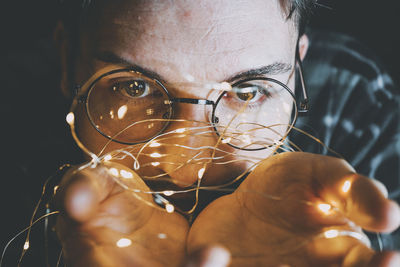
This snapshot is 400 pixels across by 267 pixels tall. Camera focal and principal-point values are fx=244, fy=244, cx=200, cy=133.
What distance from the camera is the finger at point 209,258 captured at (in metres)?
0.50

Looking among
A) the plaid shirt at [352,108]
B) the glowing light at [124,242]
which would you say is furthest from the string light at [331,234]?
the plaid shirt at [352,108]

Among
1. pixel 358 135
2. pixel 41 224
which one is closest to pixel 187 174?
pixel 41 224

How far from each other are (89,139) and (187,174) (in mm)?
523

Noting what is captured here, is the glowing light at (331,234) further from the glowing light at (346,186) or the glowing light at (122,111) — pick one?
the glowing light at (122,111)

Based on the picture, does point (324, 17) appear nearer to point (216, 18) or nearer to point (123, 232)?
point (216, 18)

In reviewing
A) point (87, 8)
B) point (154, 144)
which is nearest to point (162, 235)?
point (154, 144)

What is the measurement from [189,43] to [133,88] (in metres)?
0.32

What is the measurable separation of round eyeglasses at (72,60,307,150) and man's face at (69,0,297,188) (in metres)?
0.05

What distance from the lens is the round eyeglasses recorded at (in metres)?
1.01

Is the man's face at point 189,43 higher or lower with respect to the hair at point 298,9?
lower

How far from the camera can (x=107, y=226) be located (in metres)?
0.69

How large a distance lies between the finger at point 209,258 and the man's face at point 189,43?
1.50 ft

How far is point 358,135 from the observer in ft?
5.70

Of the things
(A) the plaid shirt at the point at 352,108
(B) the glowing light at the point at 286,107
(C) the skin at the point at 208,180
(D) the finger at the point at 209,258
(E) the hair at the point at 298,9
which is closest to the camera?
(D) the finger at the point at 209,258
